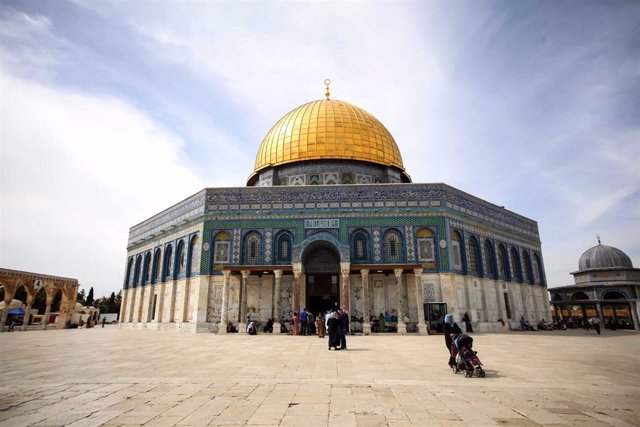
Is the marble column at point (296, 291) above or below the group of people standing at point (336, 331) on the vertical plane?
above

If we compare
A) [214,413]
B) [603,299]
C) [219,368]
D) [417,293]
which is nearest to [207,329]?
[417,293]

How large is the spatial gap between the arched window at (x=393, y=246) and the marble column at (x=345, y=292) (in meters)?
2.72

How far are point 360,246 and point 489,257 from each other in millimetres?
8693

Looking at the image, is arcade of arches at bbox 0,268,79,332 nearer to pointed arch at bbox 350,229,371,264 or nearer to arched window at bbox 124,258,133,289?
arched window at bbox 124,258,133,289

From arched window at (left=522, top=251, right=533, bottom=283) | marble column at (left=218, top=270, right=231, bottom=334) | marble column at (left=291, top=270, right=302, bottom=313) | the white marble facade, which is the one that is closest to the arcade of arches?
Answer: the white marble facade

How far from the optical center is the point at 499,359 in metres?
8.64

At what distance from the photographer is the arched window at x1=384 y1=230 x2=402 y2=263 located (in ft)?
66.5

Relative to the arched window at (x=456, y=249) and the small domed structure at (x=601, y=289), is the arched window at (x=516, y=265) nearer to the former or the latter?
the arched window at (x=456, y=249)

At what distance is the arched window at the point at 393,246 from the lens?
20.3 metres

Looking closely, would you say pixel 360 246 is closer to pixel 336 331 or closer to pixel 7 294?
pixel 336 331

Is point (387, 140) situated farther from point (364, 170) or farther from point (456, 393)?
point (456, 393)

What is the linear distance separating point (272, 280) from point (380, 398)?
1577 cm

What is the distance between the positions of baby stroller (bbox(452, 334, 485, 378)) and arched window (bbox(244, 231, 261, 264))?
1494cm

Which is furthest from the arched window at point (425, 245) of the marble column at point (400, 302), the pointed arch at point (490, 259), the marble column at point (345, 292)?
the pointed arch at point (490, 259)
